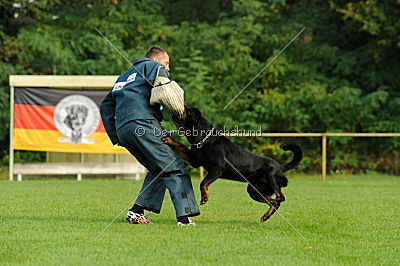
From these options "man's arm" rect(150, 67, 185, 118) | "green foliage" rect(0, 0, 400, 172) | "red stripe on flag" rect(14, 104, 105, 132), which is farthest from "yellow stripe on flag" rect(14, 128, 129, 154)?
"man's arm" rect(150, 67, 185, 118)

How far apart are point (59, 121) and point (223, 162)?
976 cm

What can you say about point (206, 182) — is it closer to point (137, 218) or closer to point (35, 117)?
point (137, 218)

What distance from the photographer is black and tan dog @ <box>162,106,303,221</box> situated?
21.1 feet

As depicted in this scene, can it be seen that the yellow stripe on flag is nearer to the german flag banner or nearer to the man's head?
the german flag banner

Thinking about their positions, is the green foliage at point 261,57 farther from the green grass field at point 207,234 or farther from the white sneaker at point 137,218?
the white sneaker at point 137,218

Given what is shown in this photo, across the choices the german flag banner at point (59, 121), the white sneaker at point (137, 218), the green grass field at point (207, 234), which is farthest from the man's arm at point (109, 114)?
the german flag banner at point (59, 121)

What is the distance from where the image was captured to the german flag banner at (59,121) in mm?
15430

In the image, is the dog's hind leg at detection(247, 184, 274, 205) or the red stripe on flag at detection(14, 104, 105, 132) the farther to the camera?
the red stripe on flag at detection(14, 104, 105, 132)

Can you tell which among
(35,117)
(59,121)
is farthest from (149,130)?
(35,117)

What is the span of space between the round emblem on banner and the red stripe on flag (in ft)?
0.46

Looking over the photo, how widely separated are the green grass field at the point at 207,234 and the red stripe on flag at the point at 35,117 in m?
6.13

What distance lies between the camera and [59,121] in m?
15.4

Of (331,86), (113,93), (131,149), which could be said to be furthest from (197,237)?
(331,86)

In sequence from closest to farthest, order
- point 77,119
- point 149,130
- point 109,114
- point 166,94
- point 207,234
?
1. point 207,234
2. point 166,94
3. point 149,130
4. point 109,114
5. point 77,119
